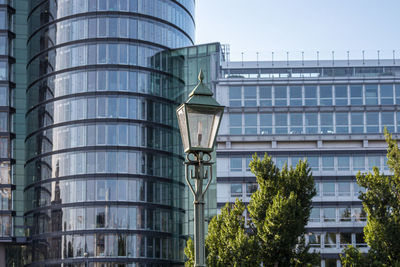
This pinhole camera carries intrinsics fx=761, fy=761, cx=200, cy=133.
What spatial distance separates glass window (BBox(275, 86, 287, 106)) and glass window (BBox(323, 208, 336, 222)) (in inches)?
590

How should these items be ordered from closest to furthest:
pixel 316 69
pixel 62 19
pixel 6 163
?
pixel 62 19
pixel 6 163
pixel 316 69

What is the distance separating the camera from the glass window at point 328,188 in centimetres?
9094

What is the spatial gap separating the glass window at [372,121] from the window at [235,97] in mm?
16366

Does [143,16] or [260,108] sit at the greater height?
[143,16]

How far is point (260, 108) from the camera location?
95.9 meters

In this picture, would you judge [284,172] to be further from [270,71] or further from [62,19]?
[270,71]

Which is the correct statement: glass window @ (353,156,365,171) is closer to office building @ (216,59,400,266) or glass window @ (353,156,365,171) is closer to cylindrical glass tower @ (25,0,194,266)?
office building @ (216,59,400,266)

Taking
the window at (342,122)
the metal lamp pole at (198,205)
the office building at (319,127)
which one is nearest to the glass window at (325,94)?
the office building at (319,127)

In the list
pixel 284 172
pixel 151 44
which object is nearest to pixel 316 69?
pixel 151 44

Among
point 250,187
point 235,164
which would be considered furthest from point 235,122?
point 250,187

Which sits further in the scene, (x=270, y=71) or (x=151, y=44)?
(x=270, y=71)

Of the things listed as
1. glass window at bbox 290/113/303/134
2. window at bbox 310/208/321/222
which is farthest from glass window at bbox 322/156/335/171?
glass window at bbox 290/113/303/134

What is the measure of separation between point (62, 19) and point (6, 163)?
1935 centimetres

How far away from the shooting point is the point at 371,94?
9731 centimetres
